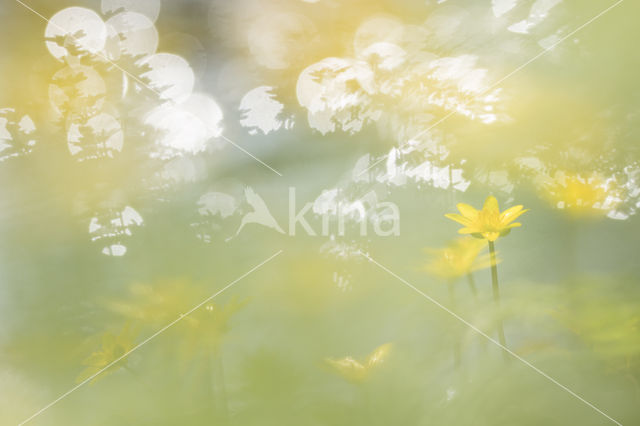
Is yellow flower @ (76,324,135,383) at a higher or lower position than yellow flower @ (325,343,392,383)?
lower

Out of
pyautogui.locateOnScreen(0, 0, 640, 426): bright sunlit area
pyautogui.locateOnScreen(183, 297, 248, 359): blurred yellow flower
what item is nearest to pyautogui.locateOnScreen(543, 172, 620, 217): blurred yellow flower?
pyautogui.locateOnScreen(0, 0, 640, 426): bright sunlit area

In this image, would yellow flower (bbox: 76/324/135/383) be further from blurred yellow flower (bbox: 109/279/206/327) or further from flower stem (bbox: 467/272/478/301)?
flower stem (bbox: 467/272/478/301)

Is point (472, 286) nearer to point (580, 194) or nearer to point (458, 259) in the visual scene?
point (458, 259)

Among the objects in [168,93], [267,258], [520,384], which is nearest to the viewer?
[520,384]

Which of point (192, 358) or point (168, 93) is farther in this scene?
point (168, 93)

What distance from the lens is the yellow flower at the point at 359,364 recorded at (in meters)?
0.25

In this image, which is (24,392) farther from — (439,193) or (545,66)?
(545,66)

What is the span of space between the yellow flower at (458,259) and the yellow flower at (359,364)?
2.9 inches

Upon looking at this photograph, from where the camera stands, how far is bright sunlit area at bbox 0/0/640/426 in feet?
0.81

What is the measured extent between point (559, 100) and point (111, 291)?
47 centimetres

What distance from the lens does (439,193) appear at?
354 mm

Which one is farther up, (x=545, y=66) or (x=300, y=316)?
(x=545, y=66)

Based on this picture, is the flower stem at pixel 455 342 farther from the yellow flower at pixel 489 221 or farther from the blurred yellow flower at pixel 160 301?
the blurred yellow flower at pixel 160 301

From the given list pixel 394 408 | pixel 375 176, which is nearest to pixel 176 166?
pixel 375 176
